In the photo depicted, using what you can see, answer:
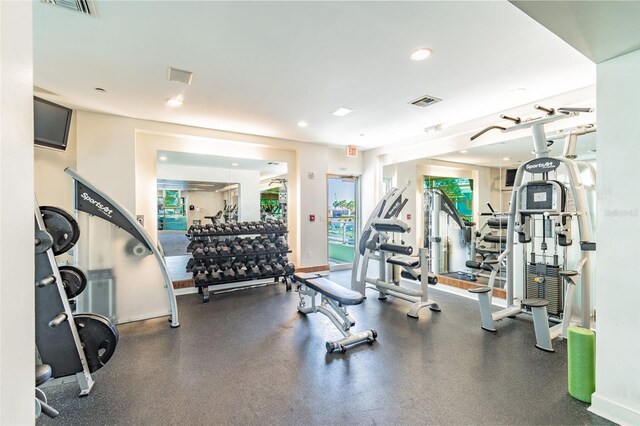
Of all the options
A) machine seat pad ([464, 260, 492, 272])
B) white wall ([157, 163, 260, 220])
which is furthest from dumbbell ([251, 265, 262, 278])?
machine seat pad ([464, 260, 492, 272])

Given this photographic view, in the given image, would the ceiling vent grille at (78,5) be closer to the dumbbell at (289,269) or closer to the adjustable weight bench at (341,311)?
the adjustable weight bench at (341,311)

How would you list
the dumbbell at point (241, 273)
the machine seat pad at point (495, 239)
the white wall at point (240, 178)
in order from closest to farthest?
the machine seat pad at point (495, 239), the dumbbell at point (241, 273), the white wall at point (240, 178)

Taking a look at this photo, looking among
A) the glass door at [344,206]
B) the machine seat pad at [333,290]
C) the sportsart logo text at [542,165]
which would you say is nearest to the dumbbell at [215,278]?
the machine seat pad at [333,290]

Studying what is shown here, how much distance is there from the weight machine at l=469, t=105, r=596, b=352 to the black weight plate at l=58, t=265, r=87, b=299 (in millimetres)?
3727

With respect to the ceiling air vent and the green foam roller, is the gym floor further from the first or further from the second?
the ceiling air vent

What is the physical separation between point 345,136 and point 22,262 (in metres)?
5.20

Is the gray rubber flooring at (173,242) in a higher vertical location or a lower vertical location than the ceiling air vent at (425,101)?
lower

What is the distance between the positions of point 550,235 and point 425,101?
224cm

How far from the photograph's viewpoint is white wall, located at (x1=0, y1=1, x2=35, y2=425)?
25.6 inches

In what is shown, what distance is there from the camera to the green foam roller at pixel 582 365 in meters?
2.06

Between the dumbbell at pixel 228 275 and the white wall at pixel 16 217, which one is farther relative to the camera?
the dumbbell at pixel 228 275

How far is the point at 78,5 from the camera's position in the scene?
1.99m

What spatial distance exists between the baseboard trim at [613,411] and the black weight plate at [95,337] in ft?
11.3

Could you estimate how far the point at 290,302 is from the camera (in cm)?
441
